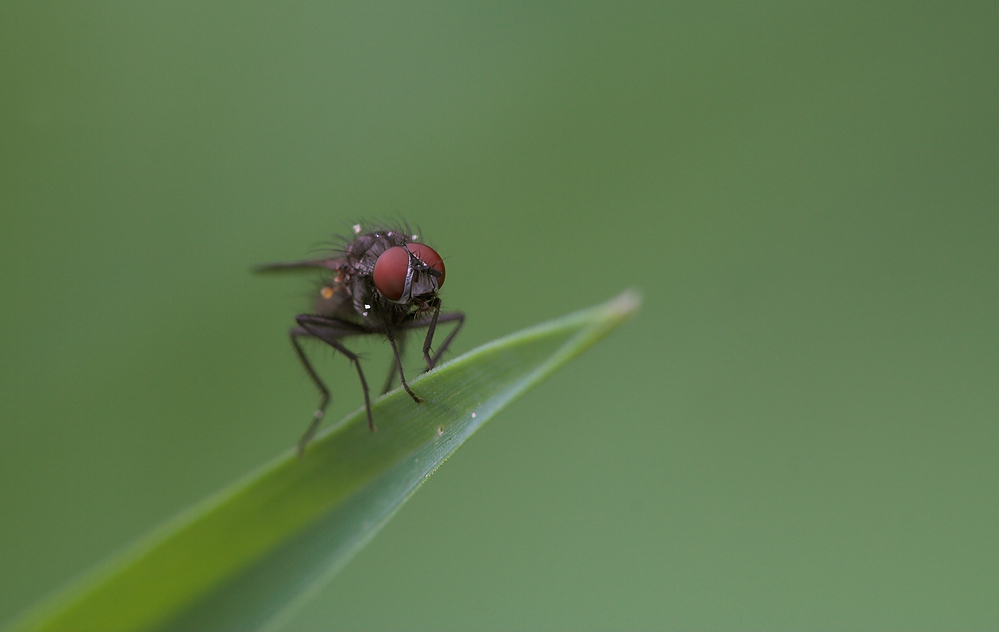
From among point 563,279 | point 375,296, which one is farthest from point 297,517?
point 563,279

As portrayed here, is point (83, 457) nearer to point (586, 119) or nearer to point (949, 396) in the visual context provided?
point (586, 119)

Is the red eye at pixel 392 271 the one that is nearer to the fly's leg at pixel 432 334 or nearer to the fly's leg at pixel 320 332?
the fly's leg at pixel 432 334

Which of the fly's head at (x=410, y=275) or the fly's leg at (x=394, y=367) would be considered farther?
the fly's leg at (x=394, y=367)

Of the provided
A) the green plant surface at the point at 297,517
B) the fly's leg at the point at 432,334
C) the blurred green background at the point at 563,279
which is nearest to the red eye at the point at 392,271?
the fly's leg at the point at 432,334

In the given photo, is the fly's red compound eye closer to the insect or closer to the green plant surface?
the insect

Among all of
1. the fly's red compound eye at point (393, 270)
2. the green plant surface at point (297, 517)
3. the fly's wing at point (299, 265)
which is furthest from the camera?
the fly's wing at point (299, 265)

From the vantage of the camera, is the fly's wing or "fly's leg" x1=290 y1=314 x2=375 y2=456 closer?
"fly's leg" x1=290 y1=314 x2=375 y2=456

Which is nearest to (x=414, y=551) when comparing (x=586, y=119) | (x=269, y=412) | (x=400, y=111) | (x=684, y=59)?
(x=269, y=412)

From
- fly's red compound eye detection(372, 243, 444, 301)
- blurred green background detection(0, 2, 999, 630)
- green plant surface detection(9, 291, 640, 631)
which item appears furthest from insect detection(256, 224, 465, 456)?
green plant surface detection(9, 291, 640, 631)
